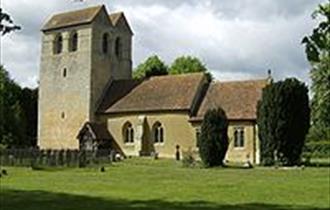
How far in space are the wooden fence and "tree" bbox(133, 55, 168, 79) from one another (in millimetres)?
39667

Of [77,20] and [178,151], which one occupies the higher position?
[77,20]

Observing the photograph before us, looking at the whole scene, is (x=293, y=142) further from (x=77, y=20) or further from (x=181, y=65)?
(x=181, y=65)

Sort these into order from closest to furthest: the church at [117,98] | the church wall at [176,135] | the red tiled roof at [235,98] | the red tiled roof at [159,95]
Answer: the church wall at [176,135] → the red tiled roof at [235,98] → the church at [117,98] → the red tiled roof at [159,95]

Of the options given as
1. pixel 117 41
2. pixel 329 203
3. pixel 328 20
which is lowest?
pixel 329 203

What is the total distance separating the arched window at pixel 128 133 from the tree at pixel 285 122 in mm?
19386

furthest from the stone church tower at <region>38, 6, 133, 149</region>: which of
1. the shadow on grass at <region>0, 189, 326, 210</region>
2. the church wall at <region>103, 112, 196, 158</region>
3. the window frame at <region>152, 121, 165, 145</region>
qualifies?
the shadow on grass at <region>0, 189, 326, 210</region>

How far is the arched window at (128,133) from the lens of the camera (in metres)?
61.2

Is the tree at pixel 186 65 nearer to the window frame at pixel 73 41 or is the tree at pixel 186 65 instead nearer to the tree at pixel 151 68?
the tree at pixel 151 68

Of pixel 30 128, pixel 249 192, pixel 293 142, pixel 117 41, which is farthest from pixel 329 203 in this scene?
pixel 30 128

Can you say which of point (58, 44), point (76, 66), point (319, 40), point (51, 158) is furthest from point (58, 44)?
point (319, 40)

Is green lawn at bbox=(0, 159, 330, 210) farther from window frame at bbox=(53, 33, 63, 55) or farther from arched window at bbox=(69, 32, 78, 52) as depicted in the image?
window frame at bbox=(53, 33, 63, 55)

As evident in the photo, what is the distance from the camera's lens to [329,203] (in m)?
18.2

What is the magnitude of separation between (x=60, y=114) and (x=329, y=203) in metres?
50.6

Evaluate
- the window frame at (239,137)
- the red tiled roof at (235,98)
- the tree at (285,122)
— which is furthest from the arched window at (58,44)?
the tree at (285,122)
